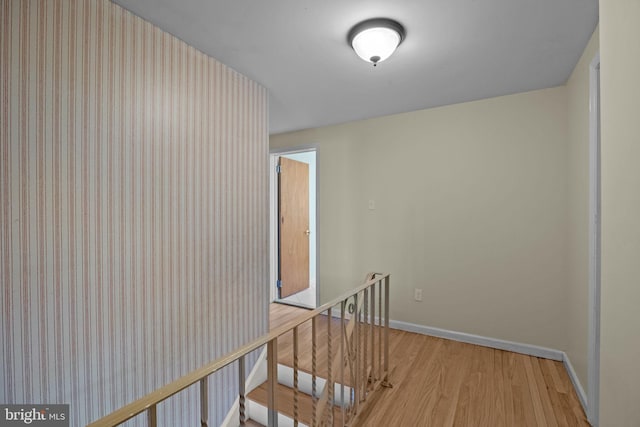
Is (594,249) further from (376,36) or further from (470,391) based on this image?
(376,36)

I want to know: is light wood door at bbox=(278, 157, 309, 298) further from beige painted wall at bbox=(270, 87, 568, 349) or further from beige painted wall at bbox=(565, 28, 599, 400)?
beige painted wall at bbox=(565, 28, 599, 400)

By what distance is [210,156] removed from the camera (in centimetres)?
188

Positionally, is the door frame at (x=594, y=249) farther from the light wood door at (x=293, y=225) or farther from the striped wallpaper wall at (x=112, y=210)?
the light wood door at (x=293, y=225)

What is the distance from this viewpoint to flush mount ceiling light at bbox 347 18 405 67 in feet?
4.97

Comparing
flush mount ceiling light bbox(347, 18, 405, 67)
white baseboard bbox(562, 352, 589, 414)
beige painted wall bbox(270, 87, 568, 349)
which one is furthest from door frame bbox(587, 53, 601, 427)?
flush mount ceiling light bbox(347, 18, 405, 67)

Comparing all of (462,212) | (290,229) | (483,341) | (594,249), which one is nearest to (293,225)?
(290,229)

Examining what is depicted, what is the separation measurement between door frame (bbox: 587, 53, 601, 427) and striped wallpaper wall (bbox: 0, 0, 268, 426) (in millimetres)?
2192

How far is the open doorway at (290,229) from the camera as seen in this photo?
4.03 metres

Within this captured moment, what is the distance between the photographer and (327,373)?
1512 mm

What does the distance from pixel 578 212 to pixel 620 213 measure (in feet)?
5.59

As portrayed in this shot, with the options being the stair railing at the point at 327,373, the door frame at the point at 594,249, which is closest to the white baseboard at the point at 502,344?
the door frame at the point at 594,249

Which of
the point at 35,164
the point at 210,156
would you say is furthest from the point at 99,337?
the point at 210,156

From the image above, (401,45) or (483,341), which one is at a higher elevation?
(401,45)

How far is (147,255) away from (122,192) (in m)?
0.35
